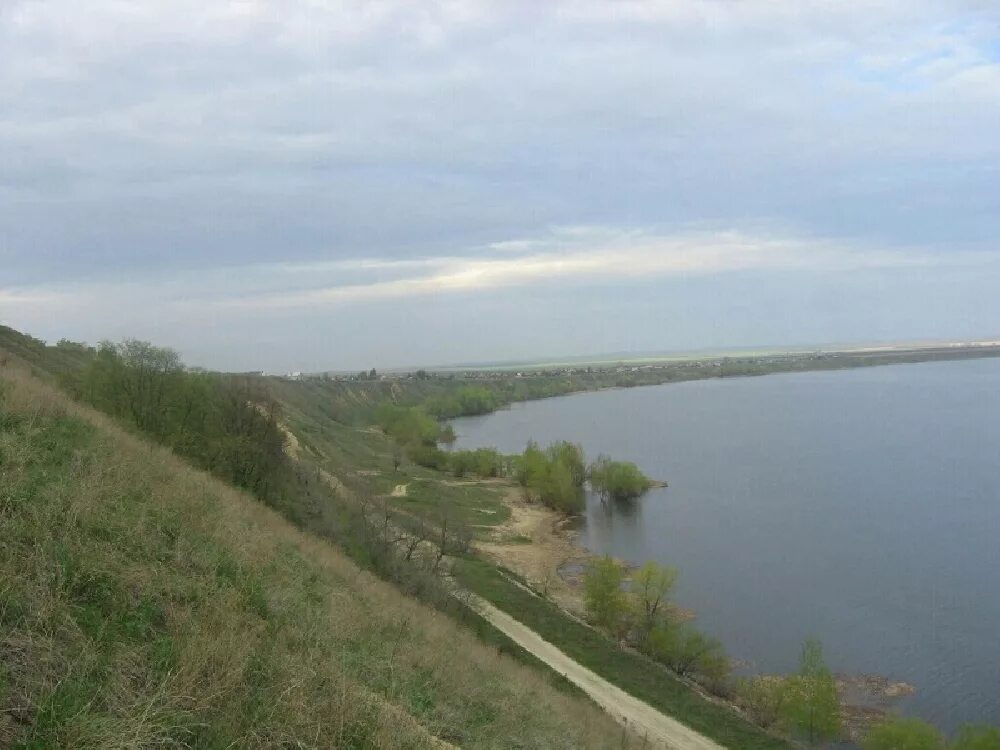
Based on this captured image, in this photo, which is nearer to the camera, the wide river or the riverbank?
the riverbank

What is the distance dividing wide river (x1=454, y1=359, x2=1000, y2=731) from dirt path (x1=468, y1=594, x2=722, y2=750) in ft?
22.6

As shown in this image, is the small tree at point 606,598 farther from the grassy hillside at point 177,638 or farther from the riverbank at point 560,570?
the grassy hillside at point 177,638

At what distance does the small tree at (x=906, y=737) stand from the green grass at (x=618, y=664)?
7.25 ft

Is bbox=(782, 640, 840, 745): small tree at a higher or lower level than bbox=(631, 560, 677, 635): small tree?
lower

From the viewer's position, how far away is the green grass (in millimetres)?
15945

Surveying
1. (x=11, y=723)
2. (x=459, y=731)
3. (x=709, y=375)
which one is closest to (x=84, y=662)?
(x=11, y=723)

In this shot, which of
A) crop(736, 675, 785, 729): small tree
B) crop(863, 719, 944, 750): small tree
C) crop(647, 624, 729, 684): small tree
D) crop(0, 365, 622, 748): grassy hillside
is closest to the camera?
crop(0, 365, 622, 748): grassy hillside

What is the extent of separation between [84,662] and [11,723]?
646 mm

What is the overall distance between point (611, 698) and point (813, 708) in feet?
16.6

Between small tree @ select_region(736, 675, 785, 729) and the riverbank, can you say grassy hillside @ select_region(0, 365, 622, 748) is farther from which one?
the riverbank

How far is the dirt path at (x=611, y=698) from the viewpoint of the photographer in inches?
568

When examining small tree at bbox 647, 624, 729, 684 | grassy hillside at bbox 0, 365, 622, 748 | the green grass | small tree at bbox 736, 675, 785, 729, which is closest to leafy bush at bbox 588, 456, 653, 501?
the green grass

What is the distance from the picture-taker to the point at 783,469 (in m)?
49.4

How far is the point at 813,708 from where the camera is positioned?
680 inches
